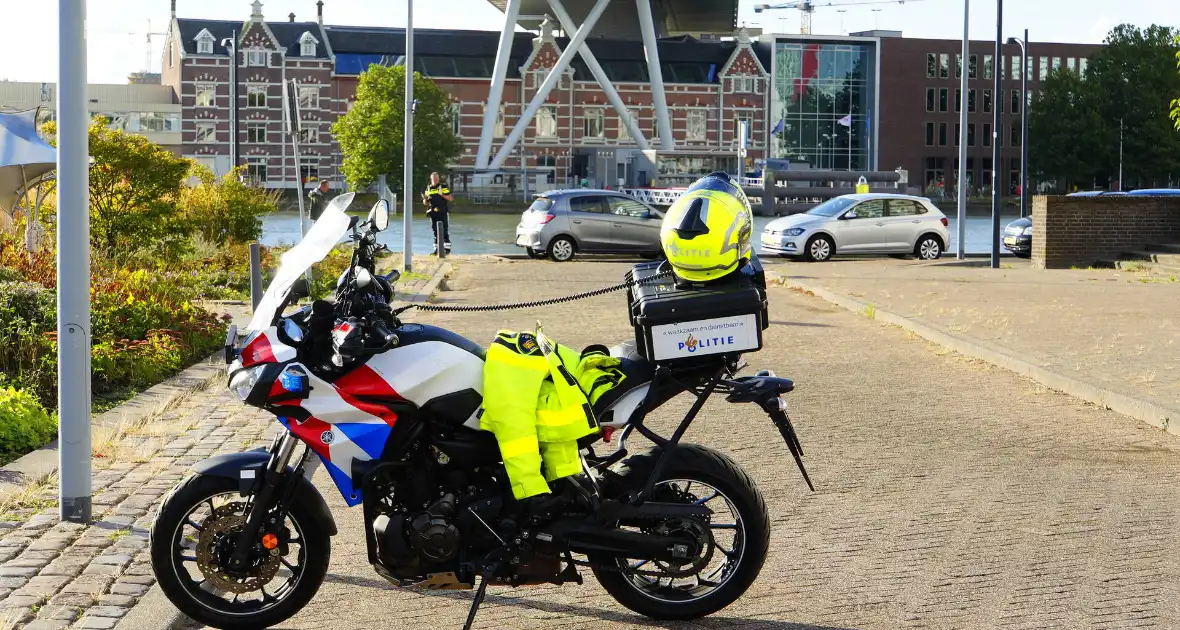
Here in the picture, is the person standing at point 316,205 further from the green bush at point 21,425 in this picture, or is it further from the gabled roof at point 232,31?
the gabled roof at point 232,31

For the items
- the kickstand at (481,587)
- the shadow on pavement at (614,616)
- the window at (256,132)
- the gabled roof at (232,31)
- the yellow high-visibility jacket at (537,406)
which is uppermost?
the gabled roof at (232,31)

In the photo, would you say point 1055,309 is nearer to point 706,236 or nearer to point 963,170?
point 706,236

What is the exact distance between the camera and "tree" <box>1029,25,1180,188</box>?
8969 cm

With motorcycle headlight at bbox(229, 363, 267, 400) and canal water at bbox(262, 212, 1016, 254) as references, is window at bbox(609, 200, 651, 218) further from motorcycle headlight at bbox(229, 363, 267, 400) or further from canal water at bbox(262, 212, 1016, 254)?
motorcycle headlight at bbox(229, 363, 267, 400)

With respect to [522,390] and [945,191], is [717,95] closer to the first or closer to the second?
[945,191]

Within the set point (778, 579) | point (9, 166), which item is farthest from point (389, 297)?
point (9, 166)

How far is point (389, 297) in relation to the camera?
15.5 feet

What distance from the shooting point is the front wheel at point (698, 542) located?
480 cm

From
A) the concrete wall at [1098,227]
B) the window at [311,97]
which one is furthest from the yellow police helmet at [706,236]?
the window at [311,97]

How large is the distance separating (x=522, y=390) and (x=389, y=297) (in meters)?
0.59

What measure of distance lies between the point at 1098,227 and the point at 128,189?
18.6m

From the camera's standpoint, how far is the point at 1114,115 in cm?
9219

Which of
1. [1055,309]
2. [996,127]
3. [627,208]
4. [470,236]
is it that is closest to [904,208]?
[996,127]

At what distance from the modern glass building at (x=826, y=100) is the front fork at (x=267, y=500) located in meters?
103
